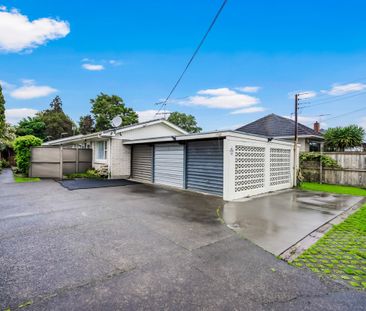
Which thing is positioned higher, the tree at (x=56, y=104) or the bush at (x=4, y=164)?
the tree at (x=56, y=104)

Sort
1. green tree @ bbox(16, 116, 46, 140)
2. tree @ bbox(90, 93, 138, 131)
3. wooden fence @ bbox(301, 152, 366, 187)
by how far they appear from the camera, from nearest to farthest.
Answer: wooden fence @ bbox(301, 152, 366, 187) → green tree @ bbox(16, 116, 46, 140) → tree @ bbox(90, 93, 138, 131)

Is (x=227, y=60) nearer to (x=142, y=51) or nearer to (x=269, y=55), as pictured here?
(x=269, y=55)

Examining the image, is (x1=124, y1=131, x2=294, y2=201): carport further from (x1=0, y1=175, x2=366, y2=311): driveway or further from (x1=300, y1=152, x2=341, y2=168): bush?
(x1=0, y1=175, x2=366, y2=311): driveway

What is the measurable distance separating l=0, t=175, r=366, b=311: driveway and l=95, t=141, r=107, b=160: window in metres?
8.65

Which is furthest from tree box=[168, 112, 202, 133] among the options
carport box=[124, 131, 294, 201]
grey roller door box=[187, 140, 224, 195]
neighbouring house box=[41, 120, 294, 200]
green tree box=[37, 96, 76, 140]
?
grey roller door box=[187, 140, 224, 195]

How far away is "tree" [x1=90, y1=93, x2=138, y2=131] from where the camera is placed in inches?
1441

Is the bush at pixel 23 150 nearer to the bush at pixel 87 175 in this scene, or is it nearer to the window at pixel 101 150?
the bush at pixel 87 175

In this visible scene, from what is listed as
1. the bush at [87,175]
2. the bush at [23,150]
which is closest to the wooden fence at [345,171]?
the bush at [87,175]

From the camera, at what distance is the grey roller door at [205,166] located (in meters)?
8.21

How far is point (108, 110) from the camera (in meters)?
Result: 36.6

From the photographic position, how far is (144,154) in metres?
12.4

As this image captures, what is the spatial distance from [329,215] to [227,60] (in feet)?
31.8

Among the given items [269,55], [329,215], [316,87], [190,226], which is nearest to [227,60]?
[269,55]

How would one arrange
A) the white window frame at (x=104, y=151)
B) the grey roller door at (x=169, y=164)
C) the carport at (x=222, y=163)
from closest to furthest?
the carport at (x=222, y=163) < the grey roller door at (x=169, y=164) < the white window frame at (x=104, y=151)
